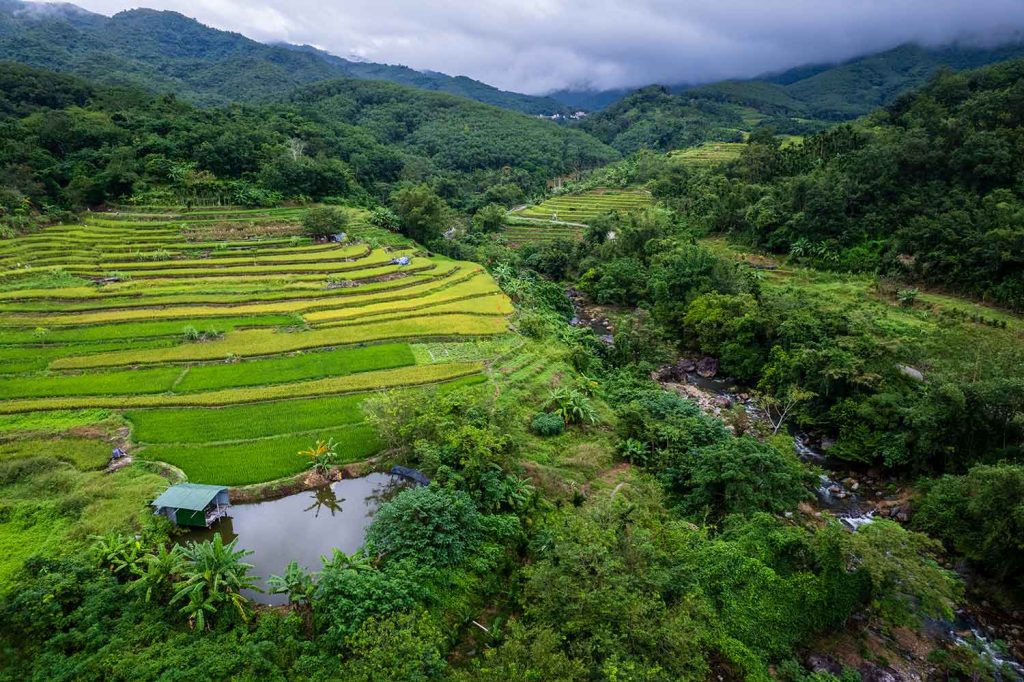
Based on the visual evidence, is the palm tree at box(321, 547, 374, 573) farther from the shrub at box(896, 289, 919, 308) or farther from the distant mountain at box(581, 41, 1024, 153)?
the distant mountain at box(581, 41, 1024, 153)

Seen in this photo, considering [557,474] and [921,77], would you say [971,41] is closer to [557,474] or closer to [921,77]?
[921,77]

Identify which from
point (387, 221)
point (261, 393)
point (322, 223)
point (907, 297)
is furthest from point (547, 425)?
point (387, 221)

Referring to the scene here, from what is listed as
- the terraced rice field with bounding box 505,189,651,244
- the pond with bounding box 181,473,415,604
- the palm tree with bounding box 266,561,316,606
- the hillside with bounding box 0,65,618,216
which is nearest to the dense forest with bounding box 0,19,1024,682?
the palm tree with bounding box 266,561,316,606

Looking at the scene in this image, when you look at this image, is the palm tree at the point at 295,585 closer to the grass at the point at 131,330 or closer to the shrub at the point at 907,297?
the grass at the point at 131,330

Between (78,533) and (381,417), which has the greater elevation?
(381,417)

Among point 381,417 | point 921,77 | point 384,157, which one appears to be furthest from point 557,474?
point 921,77

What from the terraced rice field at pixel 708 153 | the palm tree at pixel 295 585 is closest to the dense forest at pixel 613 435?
the palm tree at pixel 295 585
